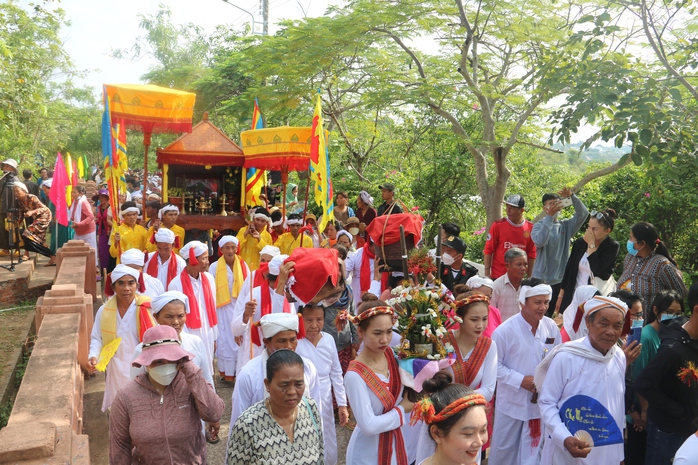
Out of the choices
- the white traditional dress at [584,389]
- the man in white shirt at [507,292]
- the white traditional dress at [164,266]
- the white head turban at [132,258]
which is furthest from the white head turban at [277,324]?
the white traditional dress at [164,266]

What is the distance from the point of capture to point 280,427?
10.7 ft

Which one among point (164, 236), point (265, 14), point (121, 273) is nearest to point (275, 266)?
point (121, 273)

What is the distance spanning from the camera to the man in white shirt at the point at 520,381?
15.8ft

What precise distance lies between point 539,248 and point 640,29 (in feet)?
8.48

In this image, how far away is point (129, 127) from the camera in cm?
989

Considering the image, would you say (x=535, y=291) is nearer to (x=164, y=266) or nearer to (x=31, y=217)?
(x=164, y=266)

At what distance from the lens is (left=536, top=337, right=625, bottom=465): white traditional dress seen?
3998 millimetres

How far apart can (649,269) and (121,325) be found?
450 centimetres

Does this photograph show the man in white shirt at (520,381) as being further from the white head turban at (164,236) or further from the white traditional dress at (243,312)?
the white head turban at (164,236)

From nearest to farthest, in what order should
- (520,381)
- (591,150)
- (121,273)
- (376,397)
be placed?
1. (376,397)
2. (520,381)
3. (121,273)
4. (591,150)

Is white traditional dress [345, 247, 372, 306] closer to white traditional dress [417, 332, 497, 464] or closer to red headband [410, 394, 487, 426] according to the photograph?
white traditional dress [417, 332, 497, 464]

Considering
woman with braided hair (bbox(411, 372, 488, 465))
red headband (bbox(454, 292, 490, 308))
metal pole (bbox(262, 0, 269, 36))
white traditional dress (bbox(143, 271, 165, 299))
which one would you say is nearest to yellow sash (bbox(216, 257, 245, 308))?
white traditional dress (bbox(143, 271, 165, 299))

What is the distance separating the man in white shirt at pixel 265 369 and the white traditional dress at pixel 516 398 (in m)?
1.56

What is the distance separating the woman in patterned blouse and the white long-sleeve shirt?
148 cm
